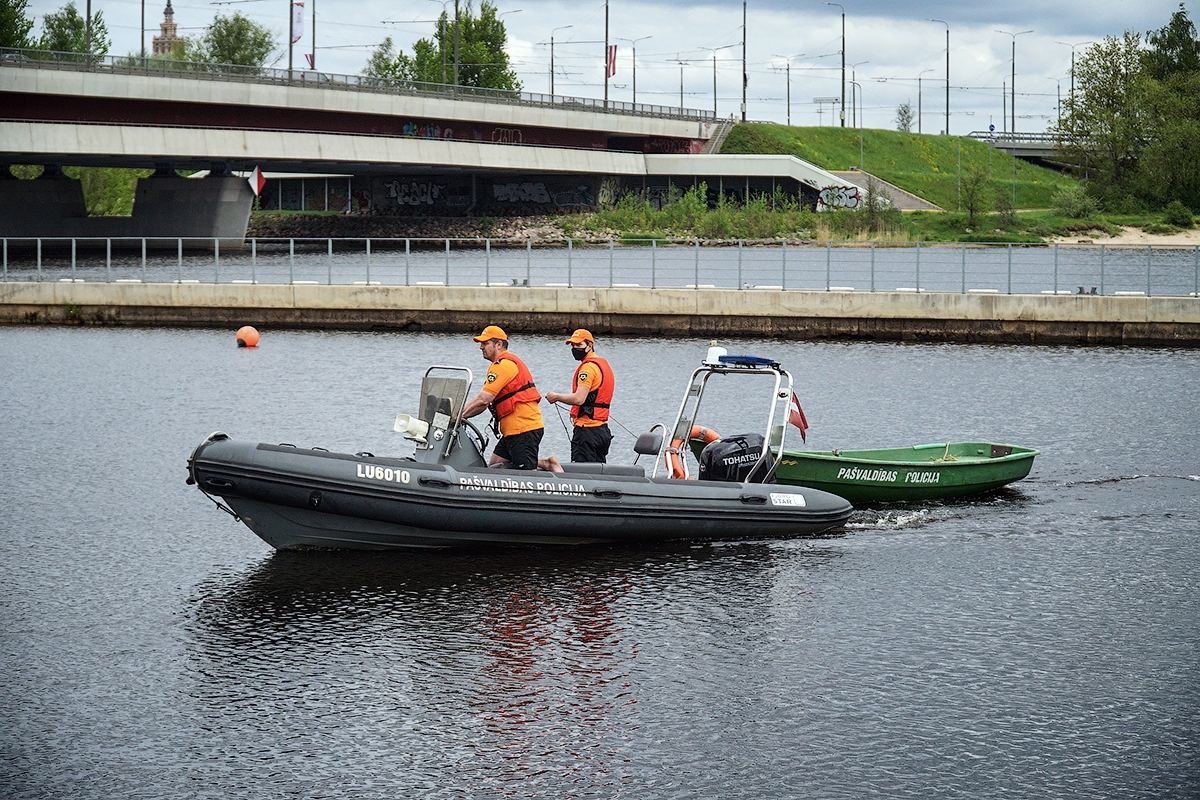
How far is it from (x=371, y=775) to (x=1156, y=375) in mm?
22730

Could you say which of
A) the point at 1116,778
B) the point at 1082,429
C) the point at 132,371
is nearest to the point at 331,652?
the point at 1116,778

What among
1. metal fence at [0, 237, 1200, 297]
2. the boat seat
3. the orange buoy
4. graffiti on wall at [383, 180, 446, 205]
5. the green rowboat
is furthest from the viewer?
graffiti on wall at [383, 180, 446, 205]

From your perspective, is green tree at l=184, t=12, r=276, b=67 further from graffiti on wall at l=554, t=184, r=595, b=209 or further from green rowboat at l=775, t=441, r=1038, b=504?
green rowboat at l=775, t=441, r=1038, b=504

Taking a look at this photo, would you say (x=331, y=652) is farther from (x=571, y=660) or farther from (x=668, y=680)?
(x=668, y=680)

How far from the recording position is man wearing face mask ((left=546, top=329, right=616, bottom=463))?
1334 cm

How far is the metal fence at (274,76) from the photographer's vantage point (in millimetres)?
55844

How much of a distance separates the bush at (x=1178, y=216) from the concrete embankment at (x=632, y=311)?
5490 cm

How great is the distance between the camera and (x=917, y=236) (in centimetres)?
7638

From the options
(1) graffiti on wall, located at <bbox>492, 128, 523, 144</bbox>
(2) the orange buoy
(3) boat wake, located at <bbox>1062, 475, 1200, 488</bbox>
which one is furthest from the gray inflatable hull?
(1) graffiti on wall, located at <bbox>492, 128, 523, 144</bbox>

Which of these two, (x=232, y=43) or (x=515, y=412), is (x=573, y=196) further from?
(x=515, y=412)

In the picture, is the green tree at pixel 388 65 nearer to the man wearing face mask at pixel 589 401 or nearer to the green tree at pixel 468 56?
the green tree at pixel 468 56

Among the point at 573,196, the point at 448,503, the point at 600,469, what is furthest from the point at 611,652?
the point at 573,196

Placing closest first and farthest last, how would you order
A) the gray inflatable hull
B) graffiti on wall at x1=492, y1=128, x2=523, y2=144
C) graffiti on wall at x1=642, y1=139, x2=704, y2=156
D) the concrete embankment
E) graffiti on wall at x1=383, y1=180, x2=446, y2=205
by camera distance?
the gray inflatable hull → the concrete embankment → graffiti on wall at x1=492, y1=128, x2=523, y2=144 → graffiti on wall at x1=383, y1=180, x2=446, y2=205 → graffiti on wall at x1=642, y1=139, x2=704, y2=156

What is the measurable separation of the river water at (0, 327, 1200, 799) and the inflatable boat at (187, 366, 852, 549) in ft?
0.99
